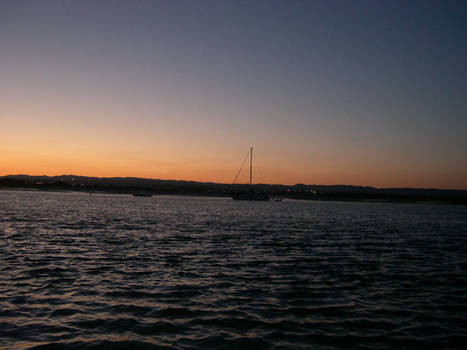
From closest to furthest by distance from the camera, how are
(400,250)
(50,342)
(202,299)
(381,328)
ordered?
(50,342), (381,328), (202,299), (400,250)

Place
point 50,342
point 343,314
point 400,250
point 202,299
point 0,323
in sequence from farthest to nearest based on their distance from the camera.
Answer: point 400,250
point 202,299
point 343,314
point 0,323
point 50,342

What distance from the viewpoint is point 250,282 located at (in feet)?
55.4

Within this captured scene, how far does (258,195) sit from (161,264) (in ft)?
579

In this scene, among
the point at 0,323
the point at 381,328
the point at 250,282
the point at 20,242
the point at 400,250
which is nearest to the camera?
the point at 0,323

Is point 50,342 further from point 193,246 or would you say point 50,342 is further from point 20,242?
point 20,242

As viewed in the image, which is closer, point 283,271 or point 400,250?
point 283,271

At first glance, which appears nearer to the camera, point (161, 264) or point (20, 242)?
point (161, 264)

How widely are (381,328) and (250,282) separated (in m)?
6.64

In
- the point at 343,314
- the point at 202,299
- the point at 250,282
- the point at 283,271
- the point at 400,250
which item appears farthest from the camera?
the point at 400,250

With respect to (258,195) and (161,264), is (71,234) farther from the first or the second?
(258,195)

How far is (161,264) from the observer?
67.7 feet

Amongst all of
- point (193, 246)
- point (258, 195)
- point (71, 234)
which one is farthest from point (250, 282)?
point (258, 195)

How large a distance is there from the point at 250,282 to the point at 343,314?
5156mm

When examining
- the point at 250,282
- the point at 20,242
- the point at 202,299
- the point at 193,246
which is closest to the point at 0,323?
the point at 202,299
